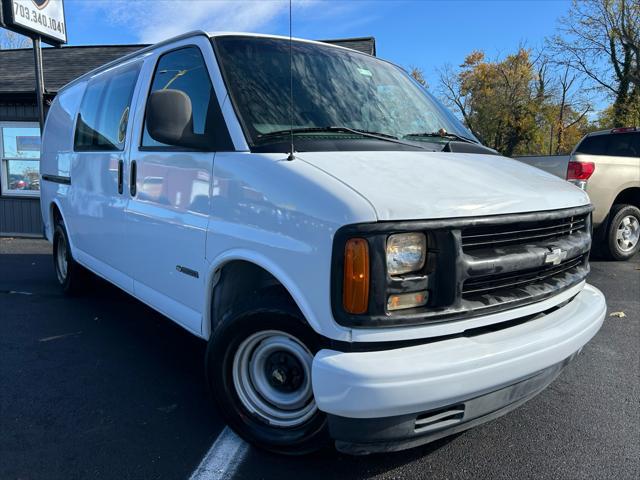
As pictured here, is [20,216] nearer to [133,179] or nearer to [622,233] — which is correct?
[133,179]

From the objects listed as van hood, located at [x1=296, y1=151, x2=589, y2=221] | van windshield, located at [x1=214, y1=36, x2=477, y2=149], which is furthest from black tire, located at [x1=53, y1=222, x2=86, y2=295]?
van hood, located at [x1=296, y1=151, x2=589, y2=221]

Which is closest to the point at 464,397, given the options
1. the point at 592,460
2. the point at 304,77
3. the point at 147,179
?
the point at 592,460

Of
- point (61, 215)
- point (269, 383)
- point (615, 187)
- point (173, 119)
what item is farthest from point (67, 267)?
point (615, 187)

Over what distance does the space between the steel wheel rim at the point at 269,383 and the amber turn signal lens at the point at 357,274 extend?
1.56 ft

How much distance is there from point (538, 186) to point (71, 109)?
4.64m

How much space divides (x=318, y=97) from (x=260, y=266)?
112cm

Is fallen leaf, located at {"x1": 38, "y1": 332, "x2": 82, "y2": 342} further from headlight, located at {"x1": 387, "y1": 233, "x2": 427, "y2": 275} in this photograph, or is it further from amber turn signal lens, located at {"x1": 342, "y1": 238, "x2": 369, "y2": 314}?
headlight, located at {"x1": 387, "y1": 233, "x2": 427, "y2": 275}

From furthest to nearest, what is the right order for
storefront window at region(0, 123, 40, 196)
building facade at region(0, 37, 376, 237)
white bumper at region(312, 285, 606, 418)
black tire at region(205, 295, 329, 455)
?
storefront window at region(0, 123, 40, 196)
building facade at region(0, 37, 376, 237)
black tire at region(205, 295, 329, 455)
white bumper at region(312, 285, 606, 418)

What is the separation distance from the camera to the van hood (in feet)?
6.79

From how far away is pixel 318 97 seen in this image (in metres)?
2.95

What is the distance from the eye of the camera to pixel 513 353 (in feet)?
6.93

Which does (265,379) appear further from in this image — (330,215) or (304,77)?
(304,77)

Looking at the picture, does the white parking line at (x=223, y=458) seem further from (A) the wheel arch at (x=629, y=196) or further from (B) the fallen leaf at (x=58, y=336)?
(A) the wheel arch at (x=629, y=196)

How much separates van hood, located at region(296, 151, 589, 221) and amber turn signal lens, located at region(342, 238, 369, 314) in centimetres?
15
